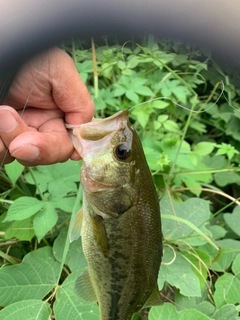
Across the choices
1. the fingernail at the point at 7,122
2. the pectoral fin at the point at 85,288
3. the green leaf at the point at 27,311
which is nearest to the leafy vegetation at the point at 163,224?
the green leaf at the point at 27,311

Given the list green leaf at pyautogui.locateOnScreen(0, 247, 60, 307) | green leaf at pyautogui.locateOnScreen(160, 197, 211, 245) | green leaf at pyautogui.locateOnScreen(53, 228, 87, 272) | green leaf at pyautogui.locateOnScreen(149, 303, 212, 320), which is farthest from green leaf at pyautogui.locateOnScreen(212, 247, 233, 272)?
green leaf at pyautogui.locateOnScreen(0, 247, 60, 307)

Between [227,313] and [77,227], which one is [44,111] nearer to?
[77,227]

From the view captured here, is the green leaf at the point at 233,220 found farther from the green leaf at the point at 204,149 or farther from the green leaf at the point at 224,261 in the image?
the green leaf at the point at 204,149

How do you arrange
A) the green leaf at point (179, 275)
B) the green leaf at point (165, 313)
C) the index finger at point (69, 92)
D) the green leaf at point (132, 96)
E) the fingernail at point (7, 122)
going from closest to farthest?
the fingernail at point (7, 122)
the index finger at point (69, 92)
the green leaf at point (165, 313)
the green leaf at point (179, 275)
the green leaf at point (132, 96)

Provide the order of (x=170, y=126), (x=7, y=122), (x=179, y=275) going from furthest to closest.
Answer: (x=170, y=126) < (x=179, y=275) < (x=7, y=122)

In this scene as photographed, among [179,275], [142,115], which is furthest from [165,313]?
[142,115]

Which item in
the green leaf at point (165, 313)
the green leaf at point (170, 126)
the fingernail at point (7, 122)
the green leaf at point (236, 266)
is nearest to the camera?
the fingernail at point (7, 122)

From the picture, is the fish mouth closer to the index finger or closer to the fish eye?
the fish eye
